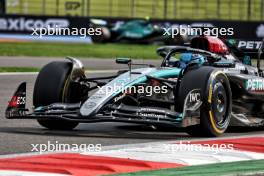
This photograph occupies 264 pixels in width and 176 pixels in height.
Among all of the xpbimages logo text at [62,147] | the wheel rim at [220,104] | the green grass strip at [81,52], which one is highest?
→ the wheel rim at [220,104]

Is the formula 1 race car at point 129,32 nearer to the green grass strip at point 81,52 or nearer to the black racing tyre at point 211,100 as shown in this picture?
the green grass strip at point 81,52

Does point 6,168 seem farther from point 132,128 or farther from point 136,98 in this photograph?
point 132,128

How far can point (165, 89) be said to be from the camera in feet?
34.2

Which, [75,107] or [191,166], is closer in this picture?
[191,166]

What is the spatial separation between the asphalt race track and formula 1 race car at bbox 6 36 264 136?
0.20 metres

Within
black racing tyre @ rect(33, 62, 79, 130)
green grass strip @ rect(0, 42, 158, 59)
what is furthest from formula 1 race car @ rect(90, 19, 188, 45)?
black racing tyre @ rect(33, 62, 79, 130)

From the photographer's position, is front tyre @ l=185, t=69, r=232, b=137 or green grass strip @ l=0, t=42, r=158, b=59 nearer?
front tyre @ l=185, t=69, r=232, b=137

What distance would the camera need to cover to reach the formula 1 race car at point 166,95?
9648 millimetres

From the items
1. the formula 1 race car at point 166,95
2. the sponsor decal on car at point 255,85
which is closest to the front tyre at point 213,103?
the formula 1 race car at point 166,95

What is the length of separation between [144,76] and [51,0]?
30794mm

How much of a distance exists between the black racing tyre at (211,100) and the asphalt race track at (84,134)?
304 mm

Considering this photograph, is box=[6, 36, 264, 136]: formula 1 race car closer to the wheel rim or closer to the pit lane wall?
the wheel rim

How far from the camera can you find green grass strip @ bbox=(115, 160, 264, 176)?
23.1ft

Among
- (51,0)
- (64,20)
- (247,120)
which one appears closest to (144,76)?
(247,120)
